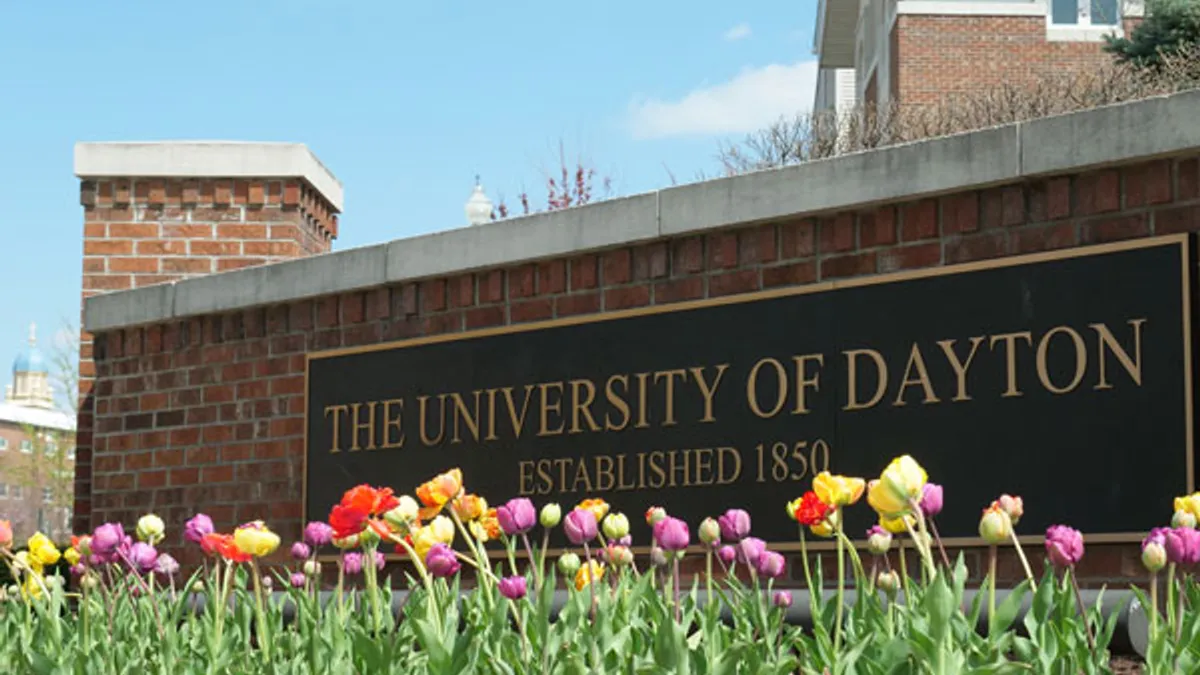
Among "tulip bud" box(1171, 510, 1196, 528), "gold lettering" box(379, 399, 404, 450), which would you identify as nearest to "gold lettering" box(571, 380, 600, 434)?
"gold lettering" box(379, 399, 404, 450)

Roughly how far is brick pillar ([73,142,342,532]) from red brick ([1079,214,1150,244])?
18.6ft

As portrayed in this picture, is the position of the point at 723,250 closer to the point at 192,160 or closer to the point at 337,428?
the point at 337,428

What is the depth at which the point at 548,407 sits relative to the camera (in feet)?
24.2

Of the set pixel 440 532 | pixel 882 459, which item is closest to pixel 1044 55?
pixel 882 459

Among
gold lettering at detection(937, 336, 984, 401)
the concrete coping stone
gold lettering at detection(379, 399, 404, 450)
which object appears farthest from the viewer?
gold lettering at detection(379, 399, 404, 450)

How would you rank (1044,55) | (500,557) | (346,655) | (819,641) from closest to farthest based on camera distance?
(819,641), (346,655), (500,557), (1044,55)

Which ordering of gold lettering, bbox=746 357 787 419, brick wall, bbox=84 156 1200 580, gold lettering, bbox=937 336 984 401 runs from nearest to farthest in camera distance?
brick wall, bbox=84 156 1200 580
gold lettering, bbox=937 336 984 401
gold lettering, bbox=746 357 787 419

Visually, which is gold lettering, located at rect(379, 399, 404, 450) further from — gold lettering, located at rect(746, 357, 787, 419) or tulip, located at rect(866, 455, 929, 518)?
tulip, located at rect(866, 455, 929, 518)

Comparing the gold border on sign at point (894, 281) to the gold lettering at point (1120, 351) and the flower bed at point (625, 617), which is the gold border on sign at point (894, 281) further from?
the flower bed at point (625, 617)

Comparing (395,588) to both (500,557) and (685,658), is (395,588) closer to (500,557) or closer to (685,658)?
(500,557)

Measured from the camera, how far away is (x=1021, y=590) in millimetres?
3369

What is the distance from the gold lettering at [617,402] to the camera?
711 cm

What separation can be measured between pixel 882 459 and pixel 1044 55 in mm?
23002

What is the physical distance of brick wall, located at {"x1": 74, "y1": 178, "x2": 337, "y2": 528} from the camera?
1029cm
